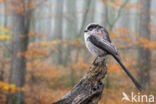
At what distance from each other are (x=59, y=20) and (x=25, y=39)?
984cm

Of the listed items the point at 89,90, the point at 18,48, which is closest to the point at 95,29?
the point at 89,90

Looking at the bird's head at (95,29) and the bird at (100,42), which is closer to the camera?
the bird at (100,42)

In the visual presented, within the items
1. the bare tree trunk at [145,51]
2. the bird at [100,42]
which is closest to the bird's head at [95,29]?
the bird at [100,42]

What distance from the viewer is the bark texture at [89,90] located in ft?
9.80

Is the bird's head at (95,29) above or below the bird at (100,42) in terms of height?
above

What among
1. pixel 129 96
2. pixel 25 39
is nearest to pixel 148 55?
pixel 25 39

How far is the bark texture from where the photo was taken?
2988 millimetres

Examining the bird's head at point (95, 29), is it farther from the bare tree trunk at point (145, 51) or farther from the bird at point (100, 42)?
the bare tree trunk at point (145, 51)

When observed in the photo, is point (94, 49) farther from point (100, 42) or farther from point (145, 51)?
point (145, 51)

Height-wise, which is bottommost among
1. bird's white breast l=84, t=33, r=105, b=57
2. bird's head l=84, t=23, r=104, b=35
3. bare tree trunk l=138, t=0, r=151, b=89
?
bare tree trunk l=138, t=0, r=151, b=89

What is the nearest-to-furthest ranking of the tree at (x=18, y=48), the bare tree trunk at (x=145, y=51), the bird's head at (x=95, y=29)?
the bird's head at (x=95, y=29) < the tree at (x=18, y=48) < the bare tree trunk at (x=145, y=51)

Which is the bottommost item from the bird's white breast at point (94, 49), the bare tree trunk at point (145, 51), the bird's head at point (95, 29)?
the bare tree trunk at point (145, 51)

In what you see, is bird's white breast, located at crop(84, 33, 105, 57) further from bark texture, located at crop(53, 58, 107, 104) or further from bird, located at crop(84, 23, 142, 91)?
bark texture, located at crop(53, 58, 107, 104)

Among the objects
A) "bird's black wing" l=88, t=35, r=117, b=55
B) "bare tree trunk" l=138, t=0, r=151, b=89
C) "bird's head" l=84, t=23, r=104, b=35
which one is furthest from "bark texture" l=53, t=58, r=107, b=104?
"bare tree trunk" l=138, t=0, r=151, b=89
